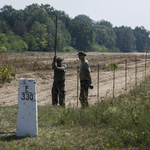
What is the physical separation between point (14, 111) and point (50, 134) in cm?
195

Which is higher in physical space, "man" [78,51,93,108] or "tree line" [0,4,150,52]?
Answer: "tree line" [0,4,150,52]

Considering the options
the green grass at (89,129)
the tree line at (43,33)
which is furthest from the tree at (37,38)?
the green grass at (89,129)

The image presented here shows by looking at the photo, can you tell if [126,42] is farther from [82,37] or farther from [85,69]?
[85,69]

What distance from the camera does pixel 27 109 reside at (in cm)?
497

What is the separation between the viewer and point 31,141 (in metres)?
4.67

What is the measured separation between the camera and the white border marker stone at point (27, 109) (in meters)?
4.94

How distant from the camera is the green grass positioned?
14.9 feet

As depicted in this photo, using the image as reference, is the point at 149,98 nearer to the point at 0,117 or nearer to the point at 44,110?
the point at 44,110

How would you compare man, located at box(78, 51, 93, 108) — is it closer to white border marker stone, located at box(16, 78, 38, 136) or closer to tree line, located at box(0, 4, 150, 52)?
white border marker stone, located at box(16, 78, 38, 136)

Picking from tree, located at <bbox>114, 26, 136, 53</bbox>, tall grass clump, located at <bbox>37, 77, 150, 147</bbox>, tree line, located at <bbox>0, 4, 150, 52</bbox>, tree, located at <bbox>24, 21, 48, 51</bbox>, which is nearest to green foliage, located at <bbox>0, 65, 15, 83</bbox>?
tall grass clump, located at <bbox>37, 77, 150, 147</bbox>

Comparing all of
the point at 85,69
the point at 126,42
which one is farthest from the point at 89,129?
the point at 126,42

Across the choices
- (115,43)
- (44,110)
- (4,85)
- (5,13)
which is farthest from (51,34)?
(44,110)

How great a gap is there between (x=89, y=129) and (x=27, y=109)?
1355mm

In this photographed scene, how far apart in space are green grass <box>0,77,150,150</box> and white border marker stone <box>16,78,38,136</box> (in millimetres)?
163
